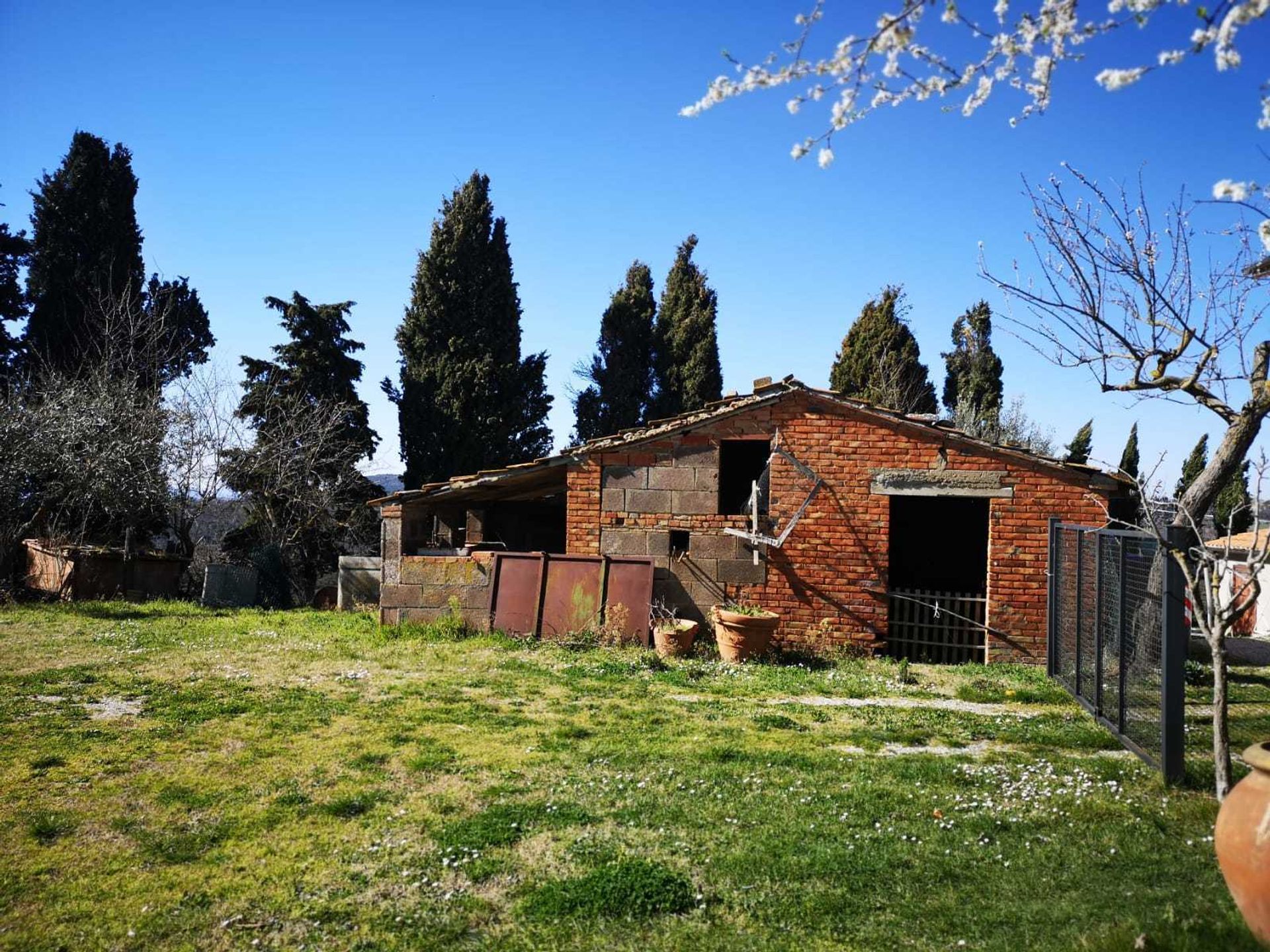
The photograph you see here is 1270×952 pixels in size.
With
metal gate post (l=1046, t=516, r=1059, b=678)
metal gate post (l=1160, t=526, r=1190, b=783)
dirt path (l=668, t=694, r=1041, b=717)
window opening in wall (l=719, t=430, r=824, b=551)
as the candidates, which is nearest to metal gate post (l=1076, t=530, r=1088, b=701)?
dirt path (l=668, t=694, r=1041, b=717)

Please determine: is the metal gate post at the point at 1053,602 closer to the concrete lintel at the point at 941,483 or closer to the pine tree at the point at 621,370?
the concrete lintel at the point at 941,483

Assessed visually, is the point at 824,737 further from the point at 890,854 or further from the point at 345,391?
the point at 345,391

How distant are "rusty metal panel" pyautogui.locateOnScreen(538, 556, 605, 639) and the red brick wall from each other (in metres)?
1.64

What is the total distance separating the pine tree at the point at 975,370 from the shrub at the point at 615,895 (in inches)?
1064

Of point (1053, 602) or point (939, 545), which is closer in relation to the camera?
point (1053, 602)

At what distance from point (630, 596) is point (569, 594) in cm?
93

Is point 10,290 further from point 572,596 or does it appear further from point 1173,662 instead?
point 1173,662

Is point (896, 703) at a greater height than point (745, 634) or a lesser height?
lesser

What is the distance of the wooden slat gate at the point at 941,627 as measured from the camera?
1205 centimetres

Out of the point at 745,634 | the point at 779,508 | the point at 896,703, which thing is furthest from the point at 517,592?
the point at 896,703

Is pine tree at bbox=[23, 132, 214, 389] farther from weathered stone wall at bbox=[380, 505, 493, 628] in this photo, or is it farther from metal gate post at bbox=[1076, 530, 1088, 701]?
metal gate post at bbox=[1076, 530, 1088, 701]

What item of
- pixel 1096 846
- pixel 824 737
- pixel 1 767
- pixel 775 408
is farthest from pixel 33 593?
pixel 1096 846

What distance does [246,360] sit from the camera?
75.2 feet

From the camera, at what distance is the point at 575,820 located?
5141mm
